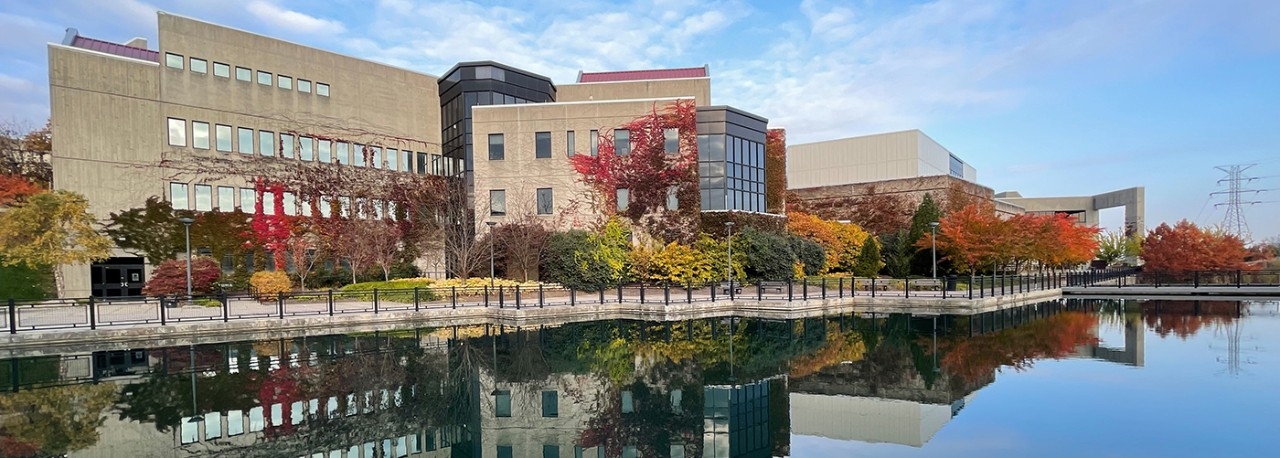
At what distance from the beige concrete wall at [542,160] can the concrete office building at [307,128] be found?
76 millimetres

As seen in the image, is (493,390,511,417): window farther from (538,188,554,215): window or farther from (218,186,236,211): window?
(218,186,236,211): window

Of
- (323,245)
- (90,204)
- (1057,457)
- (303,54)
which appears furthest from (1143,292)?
(90,204)

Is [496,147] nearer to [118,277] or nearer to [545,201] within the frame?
[545,201]

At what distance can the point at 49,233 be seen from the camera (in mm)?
21656

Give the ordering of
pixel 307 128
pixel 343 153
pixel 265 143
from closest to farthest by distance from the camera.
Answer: pixel 265 143 → pixel 307 128 → pixel 343 153

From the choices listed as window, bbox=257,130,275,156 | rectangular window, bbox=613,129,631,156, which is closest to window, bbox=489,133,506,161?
rectangular window, bbox=613,129,631,156

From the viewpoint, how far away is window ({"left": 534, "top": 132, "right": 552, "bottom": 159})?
32.3 metres

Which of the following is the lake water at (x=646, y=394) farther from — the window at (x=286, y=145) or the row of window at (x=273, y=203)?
the window at (x=286, y=145)

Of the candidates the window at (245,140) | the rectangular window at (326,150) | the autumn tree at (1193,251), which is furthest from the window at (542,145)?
the autumn tree at (1193,251)

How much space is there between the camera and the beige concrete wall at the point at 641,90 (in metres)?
38.6

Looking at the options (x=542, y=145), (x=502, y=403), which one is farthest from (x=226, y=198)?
(x=502, y=403)

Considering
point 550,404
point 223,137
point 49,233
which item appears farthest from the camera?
point 223,137

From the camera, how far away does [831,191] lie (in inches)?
1854

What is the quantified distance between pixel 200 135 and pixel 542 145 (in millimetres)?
15862
